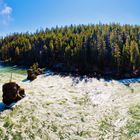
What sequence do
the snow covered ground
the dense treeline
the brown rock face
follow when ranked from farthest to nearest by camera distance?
the dense treeline
the brown rock face
the snow covered ground

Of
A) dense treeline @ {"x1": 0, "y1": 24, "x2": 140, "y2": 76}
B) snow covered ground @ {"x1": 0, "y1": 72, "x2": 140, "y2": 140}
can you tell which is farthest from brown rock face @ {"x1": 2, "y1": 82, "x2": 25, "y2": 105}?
dense treeline @ {"x1": 0, "y1": 24, "x2": 140, "y2": 76}

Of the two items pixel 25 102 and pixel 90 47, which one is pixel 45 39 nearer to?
pixel 90 47

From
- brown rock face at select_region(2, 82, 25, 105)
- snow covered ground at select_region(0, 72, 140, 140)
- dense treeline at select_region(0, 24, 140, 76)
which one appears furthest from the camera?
dense treeline at select_region(0, 24, 140, 76)

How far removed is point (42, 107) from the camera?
58344 millimetres

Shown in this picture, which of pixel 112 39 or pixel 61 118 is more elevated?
pixel 112 39

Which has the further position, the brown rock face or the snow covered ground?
the brown rock face

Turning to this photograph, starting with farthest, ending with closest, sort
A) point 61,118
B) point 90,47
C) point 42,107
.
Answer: point 90,47 < point 42,107 < point 61,118

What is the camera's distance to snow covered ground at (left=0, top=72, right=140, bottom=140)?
1773 inches

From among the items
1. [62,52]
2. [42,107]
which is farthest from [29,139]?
[62,52]

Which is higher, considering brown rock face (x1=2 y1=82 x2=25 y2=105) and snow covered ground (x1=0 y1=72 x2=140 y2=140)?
brown rock face (x1=2 y1=82 x2=25 y2=105)

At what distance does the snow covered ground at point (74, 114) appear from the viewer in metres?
45.0

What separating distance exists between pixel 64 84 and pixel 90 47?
43.0 meters

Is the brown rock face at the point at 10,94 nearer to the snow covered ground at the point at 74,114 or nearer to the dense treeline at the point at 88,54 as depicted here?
the snow covered ground at the point at 74,114

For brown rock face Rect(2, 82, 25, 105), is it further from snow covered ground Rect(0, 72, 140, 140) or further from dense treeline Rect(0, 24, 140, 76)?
dense treeline Rect(0, 24, 140, 76)
